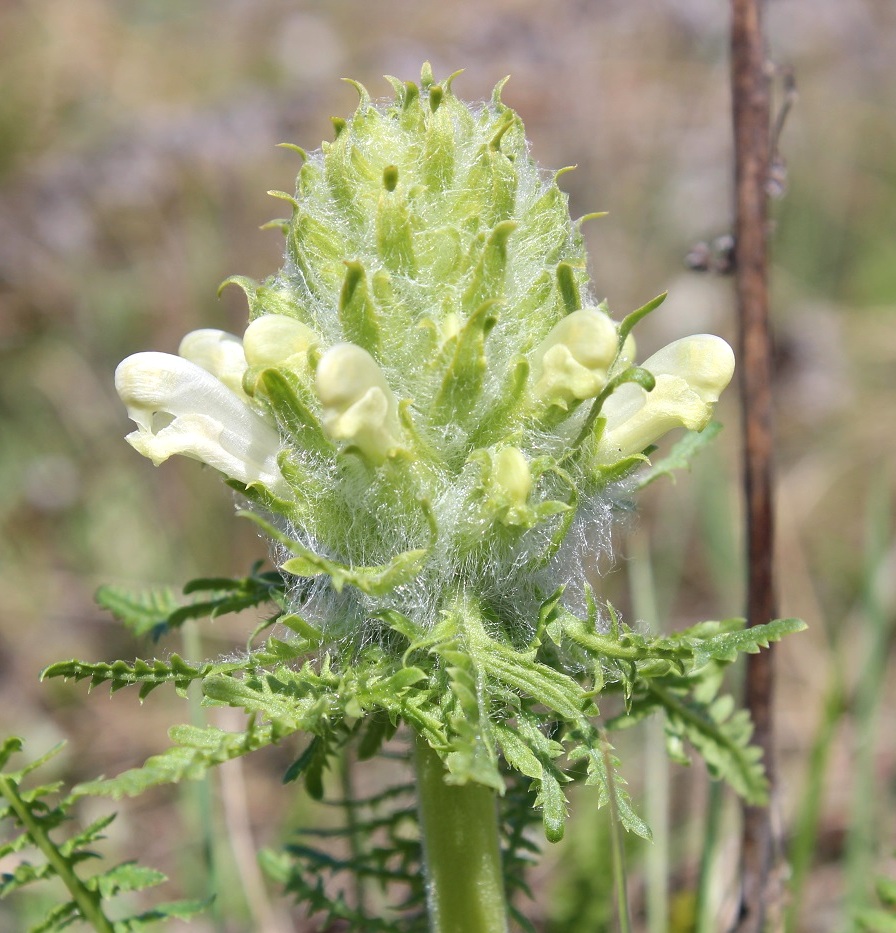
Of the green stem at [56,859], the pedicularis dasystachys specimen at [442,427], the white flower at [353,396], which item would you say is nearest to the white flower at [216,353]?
the pedicularis dasystachys specimen at [442,427]

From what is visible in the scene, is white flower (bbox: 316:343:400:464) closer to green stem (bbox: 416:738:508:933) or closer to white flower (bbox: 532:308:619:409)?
white flower (bbox: 532:308:619:409)

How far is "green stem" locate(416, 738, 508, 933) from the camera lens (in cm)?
216

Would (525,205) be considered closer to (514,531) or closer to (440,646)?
(514,531)

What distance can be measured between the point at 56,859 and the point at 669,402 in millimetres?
1639

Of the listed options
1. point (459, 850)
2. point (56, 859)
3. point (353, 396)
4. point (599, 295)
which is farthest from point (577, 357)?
point (599, 295)

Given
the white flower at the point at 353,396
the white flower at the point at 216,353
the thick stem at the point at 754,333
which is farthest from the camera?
the thick stem at the point at 754,333

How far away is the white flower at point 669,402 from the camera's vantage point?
216 cm

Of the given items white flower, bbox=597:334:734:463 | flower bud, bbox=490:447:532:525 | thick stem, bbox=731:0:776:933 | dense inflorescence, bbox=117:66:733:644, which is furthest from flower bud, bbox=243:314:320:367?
thick stem, bbox=731:0:776:933

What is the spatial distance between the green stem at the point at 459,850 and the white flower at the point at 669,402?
786mm

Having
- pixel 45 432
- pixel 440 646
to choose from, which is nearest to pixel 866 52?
pixel 45 432

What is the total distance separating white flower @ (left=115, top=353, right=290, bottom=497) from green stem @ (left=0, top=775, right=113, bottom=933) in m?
0.75

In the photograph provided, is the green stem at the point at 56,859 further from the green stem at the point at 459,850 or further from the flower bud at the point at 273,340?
the flower bud at the point at 273,340

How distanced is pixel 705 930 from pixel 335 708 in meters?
1.55

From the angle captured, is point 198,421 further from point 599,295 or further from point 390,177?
point 599,295
